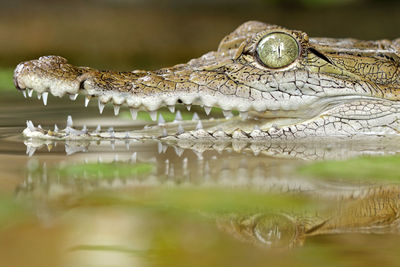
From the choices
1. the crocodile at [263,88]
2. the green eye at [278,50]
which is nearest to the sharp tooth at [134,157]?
the crocodile at [263,88]

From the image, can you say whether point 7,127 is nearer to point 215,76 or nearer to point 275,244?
point 215,76

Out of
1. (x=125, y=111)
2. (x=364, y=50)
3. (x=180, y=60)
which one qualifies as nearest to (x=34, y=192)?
(x=364, y=50)

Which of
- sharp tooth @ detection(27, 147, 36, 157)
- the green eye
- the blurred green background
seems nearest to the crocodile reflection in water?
sharp tooth @ detection(27, 147, 36, 157)

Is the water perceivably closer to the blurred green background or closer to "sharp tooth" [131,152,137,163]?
"sharp tooth" [131,152,137,163]

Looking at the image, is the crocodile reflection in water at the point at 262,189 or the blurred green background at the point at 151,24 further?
the blurred green background at the point at 151,24

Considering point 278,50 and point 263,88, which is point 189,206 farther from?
point 278,50

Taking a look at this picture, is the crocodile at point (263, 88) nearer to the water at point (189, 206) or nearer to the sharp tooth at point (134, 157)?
the water at point (189, 206)
